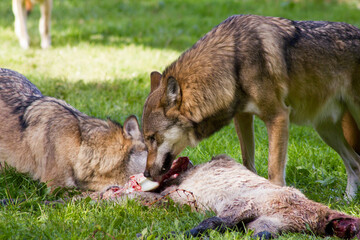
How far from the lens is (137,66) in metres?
9.04

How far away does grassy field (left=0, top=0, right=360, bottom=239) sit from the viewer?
3.92 metres

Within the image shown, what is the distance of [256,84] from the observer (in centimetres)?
453

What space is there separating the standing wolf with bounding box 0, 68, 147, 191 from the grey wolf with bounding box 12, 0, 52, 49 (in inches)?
226

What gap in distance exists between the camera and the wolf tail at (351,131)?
5234mm

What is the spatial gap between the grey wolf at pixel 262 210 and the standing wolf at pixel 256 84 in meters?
0.61

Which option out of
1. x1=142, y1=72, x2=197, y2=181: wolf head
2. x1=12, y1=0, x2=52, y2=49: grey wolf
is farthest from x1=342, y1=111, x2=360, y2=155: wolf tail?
x1=12, y1=0, x2=52, y2=49: grey wolf

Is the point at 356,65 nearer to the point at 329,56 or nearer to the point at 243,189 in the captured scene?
the point at 329,56

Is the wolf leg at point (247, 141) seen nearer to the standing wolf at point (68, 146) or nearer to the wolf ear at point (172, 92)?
the wolf ear at point (172, 92)

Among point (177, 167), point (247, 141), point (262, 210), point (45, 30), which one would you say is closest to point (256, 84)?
point (247, 141)

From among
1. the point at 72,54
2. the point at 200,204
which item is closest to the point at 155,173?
the point at 200,204

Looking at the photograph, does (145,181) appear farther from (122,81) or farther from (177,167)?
(122,81)

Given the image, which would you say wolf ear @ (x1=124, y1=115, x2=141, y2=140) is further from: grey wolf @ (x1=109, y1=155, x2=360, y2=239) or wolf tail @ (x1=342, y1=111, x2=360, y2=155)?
wolf tail @ (x1=342, y1=111, x2=360, y2=155)

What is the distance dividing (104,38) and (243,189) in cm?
793

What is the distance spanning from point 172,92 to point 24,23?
7.23m
